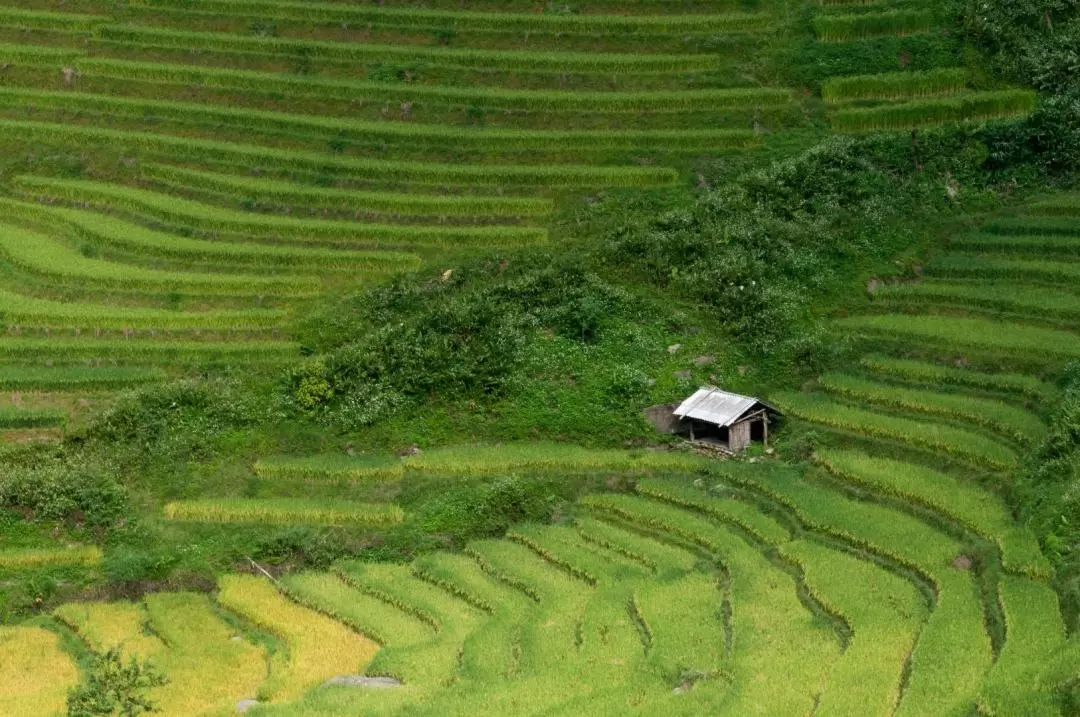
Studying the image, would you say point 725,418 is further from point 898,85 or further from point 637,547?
point 898,85

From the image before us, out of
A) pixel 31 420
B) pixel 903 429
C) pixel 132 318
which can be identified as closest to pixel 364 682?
pixel 903 429

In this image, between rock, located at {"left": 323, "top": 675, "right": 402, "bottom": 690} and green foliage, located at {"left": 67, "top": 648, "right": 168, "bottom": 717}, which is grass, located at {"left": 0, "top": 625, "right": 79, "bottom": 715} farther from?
rock, located at {"left": 323, "top": 675, "right": 402, "bottom": 690}

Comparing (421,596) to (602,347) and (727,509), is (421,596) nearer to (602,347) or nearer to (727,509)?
(727,509)

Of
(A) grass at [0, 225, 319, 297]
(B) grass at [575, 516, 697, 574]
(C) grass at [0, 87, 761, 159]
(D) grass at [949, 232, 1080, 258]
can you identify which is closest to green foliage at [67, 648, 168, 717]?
(B) grass at [575, 516, 697, 574]

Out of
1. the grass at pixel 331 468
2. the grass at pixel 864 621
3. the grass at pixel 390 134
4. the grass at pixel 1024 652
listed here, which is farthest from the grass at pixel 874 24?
A: the grass at pixel 1024 652

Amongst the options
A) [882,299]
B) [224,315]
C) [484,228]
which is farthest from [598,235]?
[224,315]
